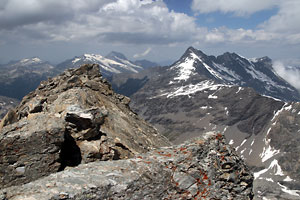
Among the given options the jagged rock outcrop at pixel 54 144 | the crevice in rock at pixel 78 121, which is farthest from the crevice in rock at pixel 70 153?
the crevice in rock at pixel 78 121

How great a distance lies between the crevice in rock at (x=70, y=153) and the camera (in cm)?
1469

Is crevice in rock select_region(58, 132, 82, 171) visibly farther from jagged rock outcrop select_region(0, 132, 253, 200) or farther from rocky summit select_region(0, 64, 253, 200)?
jagged rock outcrop select_region(0, 132, 253, 200)

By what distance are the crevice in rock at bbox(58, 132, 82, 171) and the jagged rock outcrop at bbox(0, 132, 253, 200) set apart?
11.2ft

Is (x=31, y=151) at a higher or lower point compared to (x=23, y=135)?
lower

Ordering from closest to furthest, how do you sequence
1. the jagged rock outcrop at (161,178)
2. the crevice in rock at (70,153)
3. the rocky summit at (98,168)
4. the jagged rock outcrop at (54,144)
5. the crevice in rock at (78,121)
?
the jagged rock outcrop at (161,178)
the rocky summit at (98,168)
the jagged rock outcrop at (54,144)
the crevice in rock at (70,153)
the crevice in rock at (78,121)

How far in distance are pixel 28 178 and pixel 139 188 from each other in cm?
595

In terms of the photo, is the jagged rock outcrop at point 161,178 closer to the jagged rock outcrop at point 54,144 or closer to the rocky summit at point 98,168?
the rocky summit at point 98,168

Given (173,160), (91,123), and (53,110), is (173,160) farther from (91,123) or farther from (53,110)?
(53,110)

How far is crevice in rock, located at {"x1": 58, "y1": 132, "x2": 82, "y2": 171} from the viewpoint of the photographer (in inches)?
578

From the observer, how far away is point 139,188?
1141 centimetres

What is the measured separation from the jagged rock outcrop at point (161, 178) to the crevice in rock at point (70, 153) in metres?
3.40

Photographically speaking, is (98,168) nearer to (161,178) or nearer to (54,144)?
(161,178)

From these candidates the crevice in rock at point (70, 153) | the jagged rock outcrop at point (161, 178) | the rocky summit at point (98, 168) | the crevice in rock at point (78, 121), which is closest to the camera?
the jagged rock outcrop at point (161, 178)

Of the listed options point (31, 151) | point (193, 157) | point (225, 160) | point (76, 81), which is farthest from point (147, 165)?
point (76, 81)
